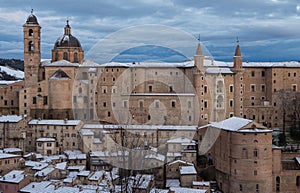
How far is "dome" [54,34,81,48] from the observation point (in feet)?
162

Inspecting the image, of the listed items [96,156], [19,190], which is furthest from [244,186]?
[19,190]

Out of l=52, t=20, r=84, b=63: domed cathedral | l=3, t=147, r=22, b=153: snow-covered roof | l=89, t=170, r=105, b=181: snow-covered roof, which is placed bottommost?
l=89, t=170, r=105, b=181: snow-covered roof

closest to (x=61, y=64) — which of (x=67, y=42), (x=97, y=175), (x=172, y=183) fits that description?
(x=67, y=42)

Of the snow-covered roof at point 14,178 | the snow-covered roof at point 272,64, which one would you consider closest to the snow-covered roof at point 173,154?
the snow-covered roof at point 14,178

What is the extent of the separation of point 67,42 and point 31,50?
504 centimetres

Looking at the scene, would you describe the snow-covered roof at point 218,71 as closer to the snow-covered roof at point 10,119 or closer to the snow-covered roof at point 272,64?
the snow-covered roof at point 272,64

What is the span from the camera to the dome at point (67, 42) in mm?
49469

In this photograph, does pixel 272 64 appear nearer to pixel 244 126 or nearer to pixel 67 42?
pixel 244 126

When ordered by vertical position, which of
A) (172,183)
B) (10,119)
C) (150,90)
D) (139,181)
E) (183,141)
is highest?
(150,90)

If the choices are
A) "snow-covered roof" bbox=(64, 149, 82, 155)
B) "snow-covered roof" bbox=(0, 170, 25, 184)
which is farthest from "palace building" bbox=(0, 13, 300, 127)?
"snow-covered roof" bbox=(0, 170, 25, 184)

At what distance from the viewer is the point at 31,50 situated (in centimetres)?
4619

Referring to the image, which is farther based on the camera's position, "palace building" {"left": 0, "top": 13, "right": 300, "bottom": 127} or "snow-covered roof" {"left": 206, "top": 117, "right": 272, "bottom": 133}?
"palace building" {"left": 0, "top": 13, "right": 300, "bottom": 127}

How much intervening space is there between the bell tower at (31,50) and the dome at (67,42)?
3.74 metres

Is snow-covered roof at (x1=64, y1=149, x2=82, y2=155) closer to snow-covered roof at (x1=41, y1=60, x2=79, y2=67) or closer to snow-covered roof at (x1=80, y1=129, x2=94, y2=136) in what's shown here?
snow-covered roof at (x1=80, y1=129, x2=94, y2=136)
